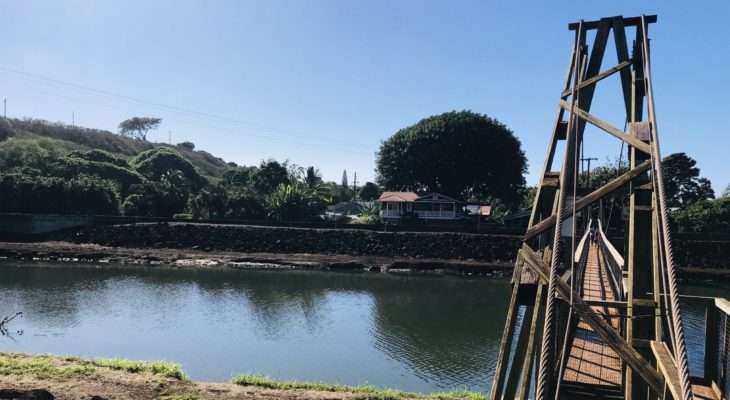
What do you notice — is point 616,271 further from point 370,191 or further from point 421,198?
point 370,191

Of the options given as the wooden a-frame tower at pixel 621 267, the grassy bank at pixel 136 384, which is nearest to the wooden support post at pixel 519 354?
the wooden a-frame tower at pixel 621 267

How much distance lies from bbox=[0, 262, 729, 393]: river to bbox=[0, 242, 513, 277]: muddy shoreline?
2.42m

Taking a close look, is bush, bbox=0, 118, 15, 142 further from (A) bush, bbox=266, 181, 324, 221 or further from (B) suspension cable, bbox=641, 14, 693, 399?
(B) suspension cable, bbox=641, 14, 693, 399

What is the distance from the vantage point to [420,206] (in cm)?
4459

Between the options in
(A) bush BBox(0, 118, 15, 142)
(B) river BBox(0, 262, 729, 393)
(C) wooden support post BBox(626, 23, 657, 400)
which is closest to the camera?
(C) wooden support post BBox(626, 23, 657, 400)

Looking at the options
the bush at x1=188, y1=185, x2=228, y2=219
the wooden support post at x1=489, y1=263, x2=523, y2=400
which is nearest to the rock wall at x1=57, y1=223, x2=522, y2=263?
the bush at x1=188, y1=185, x2=228, y2=219

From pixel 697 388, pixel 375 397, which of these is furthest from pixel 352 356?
pixel 697 388

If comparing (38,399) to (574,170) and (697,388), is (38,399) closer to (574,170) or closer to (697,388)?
(574,170)

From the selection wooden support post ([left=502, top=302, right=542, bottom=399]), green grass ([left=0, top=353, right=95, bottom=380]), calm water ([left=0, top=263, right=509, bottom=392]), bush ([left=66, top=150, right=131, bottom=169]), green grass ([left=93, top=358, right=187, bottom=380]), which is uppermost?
bush ([left=66, top=150, right=131, bottom=169])

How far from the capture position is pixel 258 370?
11.8 metres

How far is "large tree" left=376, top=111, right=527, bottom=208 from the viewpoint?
46656 mm

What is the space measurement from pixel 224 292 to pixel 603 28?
20950 millimetres

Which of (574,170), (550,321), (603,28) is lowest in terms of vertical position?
(550,321)

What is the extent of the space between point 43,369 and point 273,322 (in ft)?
31.3
